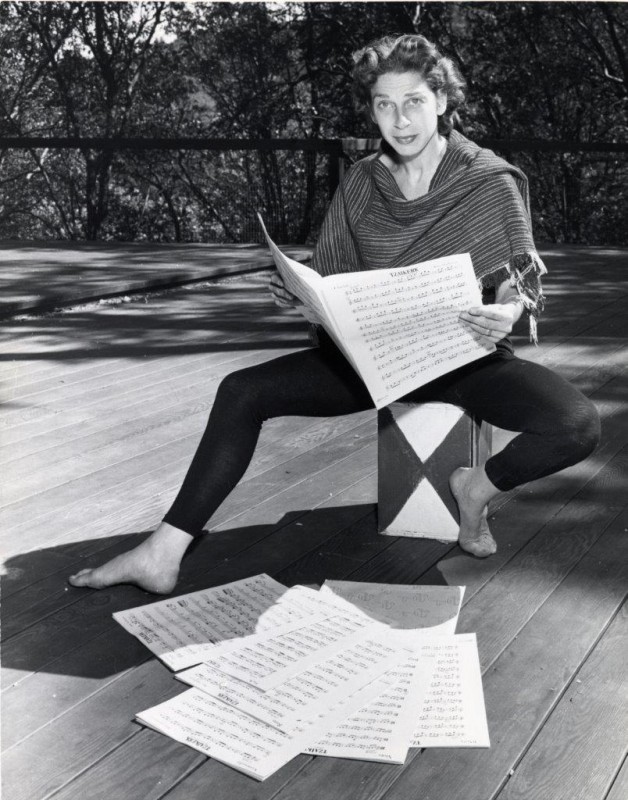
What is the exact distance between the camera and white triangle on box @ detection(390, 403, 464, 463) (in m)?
2.23

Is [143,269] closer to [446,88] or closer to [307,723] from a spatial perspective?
[446,88]

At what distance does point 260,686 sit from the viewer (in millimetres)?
1613

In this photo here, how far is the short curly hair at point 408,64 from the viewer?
206cm

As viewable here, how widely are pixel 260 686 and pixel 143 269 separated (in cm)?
476

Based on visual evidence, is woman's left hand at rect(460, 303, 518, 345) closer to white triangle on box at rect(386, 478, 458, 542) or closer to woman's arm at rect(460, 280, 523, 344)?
woman's arm at rect(460, 280, 523, 344)

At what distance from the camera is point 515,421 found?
2033mm

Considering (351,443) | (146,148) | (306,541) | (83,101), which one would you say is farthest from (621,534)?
(83,101)

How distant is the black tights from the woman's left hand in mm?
150

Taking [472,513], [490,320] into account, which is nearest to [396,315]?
[490,320]

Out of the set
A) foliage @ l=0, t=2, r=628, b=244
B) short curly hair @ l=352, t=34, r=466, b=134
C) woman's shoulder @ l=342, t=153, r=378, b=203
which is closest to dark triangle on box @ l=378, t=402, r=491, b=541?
woman's shoulder @ l=342, t=153, r=378, b=203

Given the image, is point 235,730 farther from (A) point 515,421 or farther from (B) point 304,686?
(A) point 515,421

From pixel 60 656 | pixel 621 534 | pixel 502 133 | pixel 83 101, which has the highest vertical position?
pixel 83 101

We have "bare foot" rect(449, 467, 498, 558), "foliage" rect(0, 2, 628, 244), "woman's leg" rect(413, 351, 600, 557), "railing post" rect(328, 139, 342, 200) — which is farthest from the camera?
"foliage" rect(0, 2, 628, 244)

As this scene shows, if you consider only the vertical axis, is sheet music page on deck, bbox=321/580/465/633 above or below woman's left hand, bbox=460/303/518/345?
below
